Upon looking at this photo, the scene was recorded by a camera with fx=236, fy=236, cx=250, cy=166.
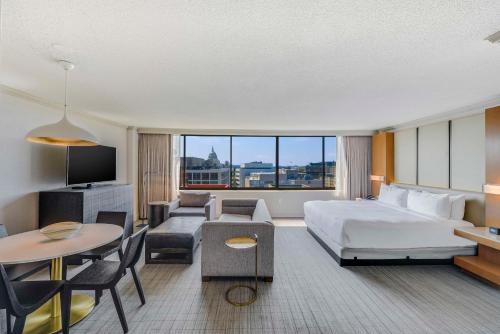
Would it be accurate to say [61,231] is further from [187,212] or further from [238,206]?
[238,206]

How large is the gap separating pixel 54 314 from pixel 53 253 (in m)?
0.81

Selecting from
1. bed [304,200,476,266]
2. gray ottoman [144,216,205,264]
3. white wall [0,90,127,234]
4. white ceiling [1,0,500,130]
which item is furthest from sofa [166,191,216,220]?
bed [304,200,476,266]

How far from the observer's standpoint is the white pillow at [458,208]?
3621 mm

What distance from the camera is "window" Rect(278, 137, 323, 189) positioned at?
686 cm

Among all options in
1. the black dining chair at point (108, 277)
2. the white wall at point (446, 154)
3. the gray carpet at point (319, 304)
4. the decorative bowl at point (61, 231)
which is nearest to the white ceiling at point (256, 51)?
the white wall at point (446, 154)

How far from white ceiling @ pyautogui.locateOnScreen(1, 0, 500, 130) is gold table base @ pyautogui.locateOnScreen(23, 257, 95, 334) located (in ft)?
6.59

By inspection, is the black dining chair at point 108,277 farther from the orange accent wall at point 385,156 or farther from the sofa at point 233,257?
the orange accent wall at point 385,156

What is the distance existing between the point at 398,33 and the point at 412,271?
3105mm

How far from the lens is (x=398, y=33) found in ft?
5.66

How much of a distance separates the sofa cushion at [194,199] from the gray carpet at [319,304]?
2.27m

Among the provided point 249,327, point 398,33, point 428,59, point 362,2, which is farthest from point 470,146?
point 249,327

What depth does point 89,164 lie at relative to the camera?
13.9 ft

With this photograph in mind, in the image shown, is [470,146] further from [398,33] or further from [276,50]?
[276,50]

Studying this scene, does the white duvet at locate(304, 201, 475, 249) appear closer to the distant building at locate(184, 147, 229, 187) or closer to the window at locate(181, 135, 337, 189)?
the window at locate(181, 135, 337, 189)
